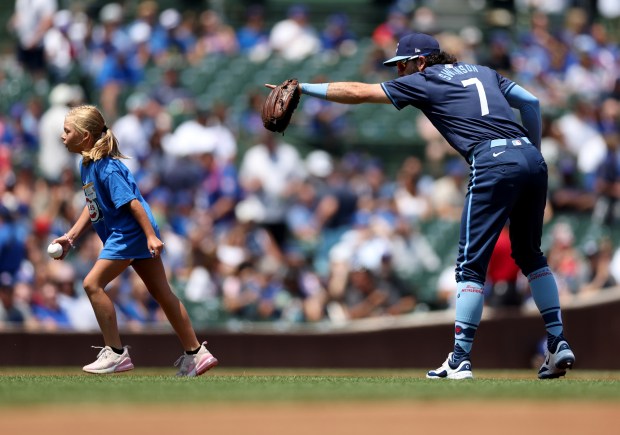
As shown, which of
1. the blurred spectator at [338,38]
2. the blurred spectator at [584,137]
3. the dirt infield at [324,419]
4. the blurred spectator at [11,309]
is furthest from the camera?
the blurred spectator at [338,38]

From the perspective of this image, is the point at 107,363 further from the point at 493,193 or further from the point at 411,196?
the point at 411,196

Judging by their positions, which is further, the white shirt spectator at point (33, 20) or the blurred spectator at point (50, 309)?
the white shirt spectator at point (33, 20)

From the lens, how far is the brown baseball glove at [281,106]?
26.4 ft

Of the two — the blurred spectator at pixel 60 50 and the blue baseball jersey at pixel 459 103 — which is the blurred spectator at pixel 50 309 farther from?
the blue baseball jersey at pixel 459 103

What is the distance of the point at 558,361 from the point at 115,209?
3.04 meters

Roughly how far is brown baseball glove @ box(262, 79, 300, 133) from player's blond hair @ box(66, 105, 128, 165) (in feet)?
3.28

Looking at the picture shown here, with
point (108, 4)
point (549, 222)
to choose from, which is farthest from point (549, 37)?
point (108, 4)

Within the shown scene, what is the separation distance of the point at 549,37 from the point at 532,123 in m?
12.3

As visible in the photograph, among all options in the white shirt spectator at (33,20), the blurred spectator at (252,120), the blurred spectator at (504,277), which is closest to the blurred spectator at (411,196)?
the blurred spectator at (252,120)

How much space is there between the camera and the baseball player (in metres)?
7.66

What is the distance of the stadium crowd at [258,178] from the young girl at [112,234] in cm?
465

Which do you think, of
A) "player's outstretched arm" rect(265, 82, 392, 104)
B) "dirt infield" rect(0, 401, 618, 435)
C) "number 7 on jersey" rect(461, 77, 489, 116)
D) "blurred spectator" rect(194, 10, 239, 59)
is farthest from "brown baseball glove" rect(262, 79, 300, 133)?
"blurred spectator" rect(194, 10, 239, 59)

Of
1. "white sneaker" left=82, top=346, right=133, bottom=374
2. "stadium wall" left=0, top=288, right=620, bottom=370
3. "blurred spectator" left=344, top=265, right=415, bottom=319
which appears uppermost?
"white sneaker" left=82, top=346, right=133, bottom=374

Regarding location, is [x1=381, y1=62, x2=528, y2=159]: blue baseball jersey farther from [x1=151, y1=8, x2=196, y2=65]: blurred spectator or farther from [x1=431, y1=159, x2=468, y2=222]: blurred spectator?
[x1=151, y1=8, x2=196, y2=65]: blurred spectator
